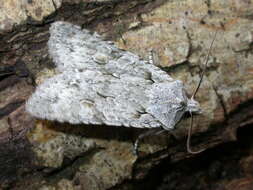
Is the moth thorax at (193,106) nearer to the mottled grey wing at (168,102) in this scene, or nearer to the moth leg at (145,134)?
the mottled grey wing at (168,102)

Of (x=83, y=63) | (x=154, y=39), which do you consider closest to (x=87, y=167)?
(x=83, y=63)

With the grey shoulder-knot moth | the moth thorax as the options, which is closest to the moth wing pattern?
the grey shoulder-knot moth

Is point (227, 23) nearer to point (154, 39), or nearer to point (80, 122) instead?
point (154, 39)

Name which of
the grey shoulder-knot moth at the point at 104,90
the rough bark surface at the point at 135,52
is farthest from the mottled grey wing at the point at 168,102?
the rough bark surface at the point at 135,52

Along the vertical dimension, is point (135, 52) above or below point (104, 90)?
above

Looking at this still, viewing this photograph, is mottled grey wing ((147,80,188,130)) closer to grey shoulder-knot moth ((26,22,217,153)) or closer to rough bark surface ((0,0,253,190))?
grey shoulder-knot moth ((26,22,217,153))

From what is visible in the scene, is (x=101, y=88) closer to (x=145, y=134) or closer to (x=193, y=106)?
(x=145, y=134)

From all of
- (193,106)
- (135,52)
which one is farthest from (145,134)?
(135,52)
